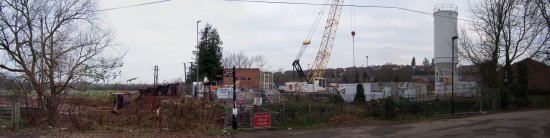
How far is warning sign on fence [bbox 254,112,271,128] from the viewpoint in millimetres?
22119

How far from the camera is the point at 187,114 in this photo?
70.0ft

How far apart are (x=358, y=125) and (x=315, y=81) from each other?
5947cm

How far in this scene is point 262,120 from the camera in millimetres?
22375

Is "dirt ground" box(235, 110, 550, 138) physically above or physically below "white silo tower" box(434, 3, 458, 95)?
below

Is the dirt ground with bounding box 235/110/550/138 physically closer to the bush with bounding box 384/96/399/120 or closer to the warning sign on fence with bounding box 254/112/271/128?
the warning sign on fence with bounding box 254/112/271/128

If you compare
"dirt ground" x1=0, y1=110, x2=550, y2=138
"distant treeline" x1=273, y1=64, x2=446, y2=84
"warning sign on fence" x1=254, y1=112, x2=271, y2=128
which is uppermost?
"distant treeline" x1=273, y1=64, x2=446, y2=84

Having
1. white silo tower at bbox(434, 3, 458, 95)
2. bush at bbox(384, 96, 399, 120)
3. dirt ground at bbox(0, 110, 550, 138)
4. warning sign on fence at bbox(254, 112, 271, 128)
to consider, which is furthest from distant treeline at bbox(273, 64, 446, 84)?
warning sign on fence at bbox(254, 112, 271, 128)

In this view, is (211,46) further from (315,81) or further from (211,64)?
(315,81)

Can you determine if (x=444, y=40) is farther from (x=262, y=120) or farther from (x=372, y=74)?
(x=372, y=74)

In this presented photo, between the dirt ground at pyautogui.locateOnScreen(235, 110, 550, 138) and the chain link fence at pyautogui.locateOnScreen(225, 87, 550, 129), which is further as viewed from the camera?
the chain link fence at pyautogui.locateOnScreen(225, 87, 550, 129)

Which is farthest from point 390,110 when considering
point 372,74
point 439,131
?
point 372,74

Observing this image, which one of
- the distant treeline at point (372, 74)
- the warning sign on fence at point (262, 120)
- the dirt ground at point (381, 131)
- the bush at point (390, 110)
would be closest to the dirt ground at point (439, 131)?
the dirt ground at point (381, 131)

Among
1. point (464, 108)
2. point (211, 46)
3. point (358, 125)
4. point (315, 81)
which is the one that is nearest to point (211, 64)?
point (211, 46)

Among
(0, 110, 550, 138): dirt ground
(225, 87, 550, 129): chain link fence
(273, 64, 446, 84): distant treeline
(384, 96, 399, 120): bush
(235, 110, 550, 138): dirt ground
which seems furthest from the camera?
(273, 64, 446, 84): distant treeline
